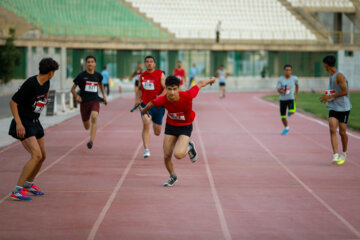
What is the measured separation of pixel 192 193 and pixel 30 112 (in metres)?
2.42

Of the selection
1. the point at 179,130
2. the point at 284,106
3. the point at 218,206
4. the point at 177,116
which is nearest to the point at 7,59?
the point at 284,106

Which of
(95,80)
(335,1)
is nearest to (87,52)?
(335,1)

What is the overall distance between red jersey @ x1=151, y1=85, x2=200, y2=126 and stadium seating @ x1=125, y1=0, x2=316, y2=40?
47.1 metres

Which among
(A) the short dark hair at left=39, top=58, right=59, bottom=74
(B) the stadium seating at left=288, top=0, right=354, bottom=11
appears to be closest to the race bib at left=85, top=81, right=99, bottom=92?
(A) the short dark hair at left=39, top=58, right=59, bottom=74

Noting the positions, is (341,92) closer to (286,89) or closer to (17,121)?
(286,89)

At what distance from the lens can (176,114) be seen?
9.20m

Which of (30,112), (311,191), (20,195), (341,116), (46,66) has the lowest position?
(311,191)

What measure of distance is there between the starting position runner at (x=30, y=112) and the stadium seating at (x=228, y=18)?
4820cm

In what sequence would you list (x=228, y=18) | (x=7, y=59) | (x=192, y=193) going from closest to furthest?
(x=192, y=193), (x=7, y=59), (x=228, y=18)

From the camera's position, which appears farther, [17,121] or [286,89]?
[286,89]

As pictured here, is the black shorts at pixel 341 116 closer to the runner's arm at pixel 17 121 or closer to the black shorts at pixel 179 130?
the black shorts at pixel 179 130

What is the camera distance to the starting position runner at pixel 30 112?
26.6 feet

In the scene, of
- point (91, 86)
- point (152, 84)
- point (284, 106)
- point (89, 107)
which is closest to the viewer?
point (152, 84)

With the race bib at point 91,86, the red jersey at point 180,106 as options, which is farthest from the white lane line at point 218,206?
the race bib at point 91,86
